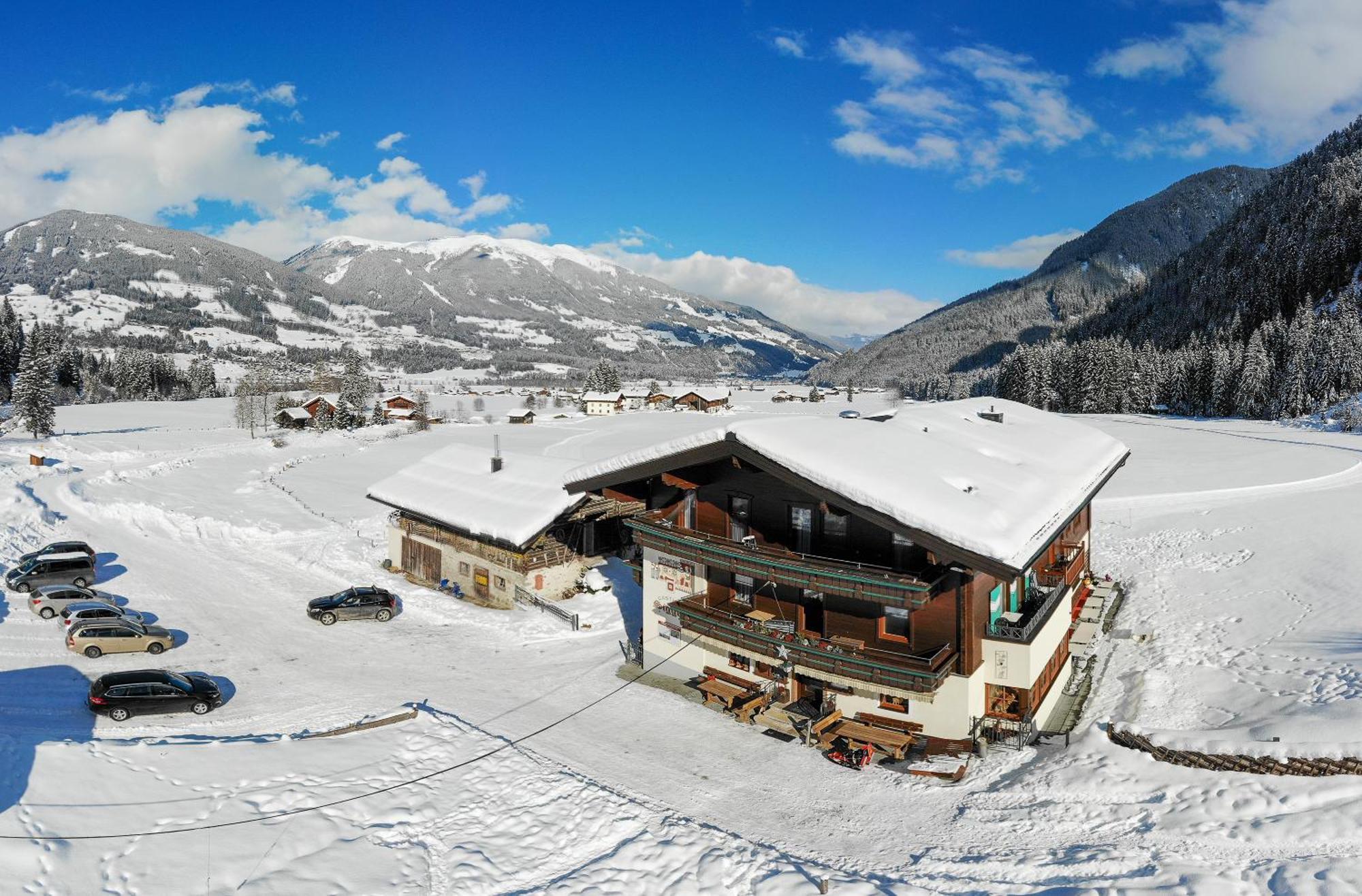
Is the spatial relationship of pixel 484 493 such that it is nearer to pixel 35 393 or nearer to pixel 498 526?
pixel 498 526

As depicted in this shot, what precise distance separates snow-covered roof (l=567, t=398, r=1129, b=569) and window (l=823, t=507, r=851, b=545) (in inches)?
84.2

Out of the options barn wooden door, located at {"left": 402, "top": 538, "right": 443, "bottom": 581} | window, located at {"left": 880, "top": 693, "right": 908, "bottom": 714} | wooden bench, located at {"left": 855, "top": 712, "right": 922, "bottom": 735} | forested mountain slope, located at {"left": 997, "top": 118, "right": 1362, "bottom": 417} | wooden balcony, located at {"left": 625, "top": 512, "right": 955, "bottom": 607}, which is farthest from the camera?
forested mountain slope, located at {"left": 997, "top": 118, "right": 1362, "bottom": 417}

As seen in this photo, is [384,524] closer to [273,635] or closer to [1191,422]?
[273,635]

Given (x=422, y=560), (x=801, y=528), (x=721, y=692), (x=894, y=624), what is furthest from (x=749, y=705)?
(x=422, y=560)

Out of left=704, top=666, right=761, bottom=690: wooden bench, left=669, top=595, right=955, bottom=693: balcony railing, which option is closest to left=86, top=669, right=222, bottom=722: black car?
left=669, top=595, right=955, bottom=693: balcony railing

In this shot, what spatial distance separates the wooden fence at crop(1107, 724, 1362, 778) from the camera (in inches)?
570

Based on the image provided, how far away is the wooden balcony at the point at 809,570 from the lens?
18.0 meters

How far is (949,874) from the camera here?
1356 centimetres

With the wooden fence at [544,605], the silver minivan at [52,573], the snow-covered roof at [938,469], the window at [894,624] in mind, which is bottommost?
the wooden fence at [544,605]

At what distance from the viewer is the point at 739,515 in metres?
23.3

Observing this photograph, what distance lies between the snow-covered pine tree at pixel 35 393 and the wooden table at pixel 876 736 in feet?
287

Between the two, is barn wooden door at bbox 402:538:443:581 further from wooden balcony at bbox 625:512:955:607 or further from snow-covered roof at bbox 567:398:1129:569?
wooden balcony at bbox 625:512:955:607

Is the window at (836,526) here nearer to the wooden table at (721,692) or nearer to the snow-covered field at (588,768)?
the wooden table at (721,692)

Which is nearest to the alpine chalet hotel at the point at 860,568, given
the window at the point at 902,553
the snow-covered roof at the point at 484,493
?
the window at the point at 902,553
